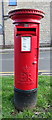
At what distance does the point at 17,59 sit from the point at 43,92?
1280 millimetres

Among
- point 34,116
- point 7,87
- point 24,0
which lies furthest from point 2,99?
point 24,0

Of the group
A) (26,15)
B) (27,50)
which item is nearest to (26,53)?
(27,50)

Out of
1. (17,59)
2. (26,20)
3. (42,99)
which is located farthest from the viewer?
(42,99)

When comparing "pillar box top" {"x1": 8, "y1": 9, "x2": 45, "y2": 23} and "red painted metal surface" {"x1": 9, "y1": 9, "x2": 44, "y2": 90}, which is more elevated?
"pillar box top" {"x1": 8, "y1": 9, "x2": 45, "y2": 23}

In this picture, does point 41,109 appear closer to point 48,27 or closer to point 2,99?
point 2,99

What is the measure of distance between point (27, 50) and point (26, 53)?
0.05 meters

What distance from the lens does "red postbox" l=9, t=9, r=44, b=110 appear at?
2.77 metres

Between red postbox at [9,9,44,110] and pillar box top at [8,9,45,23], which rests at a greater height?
pillar box top at [8,9,45,23]

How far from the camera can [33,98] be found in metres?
3.04

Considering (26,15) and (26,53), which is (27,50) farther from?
(26,15)

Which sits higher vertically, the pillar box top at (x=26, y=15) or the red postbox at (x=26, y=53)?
the pillar box top at (x=26, y=15)

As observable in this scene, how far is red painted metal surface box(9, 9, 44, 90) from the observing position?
2.76m

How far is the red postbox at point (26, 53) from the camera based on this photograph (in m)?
2.77

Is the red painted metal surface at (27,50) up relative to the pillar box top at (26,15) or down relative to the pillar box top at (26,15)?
down
